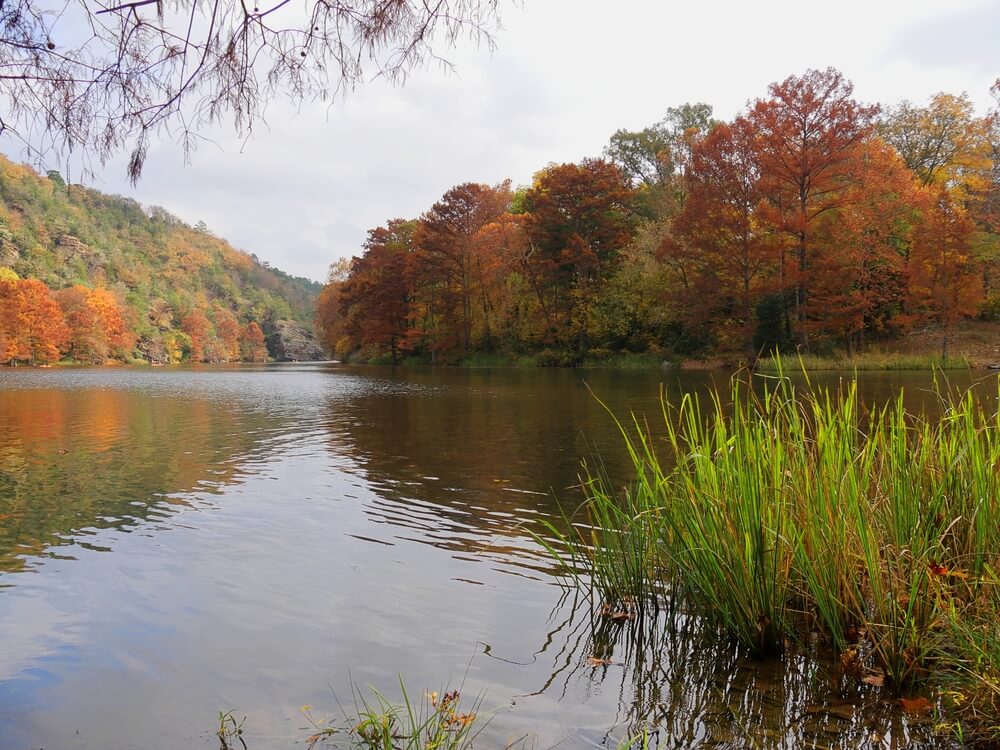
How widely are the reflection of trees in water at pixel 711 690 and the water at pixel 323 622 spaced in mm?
11

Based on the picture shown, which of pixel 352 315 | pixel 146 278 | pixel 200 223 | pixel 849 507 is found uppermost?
pixel 200 223

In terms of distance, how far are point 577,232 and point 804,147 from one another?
1328cm

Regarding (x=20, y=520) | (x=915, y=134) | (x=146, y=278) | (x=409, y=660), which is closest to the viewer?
(x=409, y=660)

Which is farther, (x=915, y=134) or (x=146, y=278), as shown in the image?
(x=146, y=278)

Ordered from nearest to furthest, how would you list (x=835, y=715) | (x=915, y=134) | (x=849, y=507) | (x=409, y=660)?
(x=835, y=715) < (x=849, y=507) < (x=409, y=660) < (x=915, y=134)

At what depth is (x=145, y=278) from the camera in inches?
3691

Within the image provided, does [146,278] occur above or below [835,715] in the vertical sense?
above

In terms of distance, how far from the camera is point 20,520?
6.15 meters

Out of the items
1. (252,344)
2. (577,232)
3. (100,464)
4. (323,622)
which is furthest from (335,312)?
(323,622)

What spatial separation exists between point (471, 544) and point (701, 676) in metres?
2.71

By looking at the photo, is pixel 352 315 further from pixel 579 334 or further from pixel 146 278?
pixel 146 278

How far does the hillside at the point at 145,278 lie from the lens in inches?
2702

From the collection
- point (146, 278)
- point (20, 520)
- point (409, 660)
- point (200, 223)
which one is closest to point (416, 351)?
point (20, 520)

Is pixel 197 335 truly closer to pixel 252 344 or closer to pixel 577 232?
pixel 252 344
